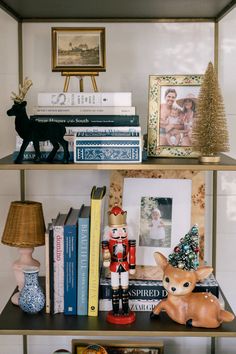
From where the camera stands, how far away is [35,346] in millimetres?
1767

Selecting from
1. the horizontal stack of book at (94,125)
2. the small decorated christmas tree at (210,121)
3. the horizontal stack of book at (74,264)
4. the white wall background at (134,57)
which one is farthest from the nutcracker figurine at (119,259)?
the white wall background at (134,57)

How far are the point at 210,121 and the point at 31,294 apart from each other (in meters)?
0.58

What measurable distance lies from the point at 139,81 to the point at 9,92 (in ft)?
1.20

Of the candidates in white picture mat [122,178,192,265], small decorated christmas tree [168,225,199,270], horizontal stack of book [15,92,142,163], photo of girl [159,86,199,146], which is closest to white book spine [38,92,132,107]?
horizontal stack of book [15,92,142,163]

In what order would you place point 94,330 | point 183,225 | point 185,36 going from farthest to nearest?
point 185,36
point 183,225
point 94,330

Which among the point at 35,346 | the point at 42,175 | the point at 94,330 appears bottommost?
the point at 35,346

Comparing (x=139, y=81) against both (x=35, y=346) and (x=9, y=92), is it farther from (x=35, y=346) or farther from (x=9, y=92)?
(x=35, y=346)

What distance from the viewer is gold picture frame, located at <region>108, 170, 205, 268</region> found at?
4.96 feet

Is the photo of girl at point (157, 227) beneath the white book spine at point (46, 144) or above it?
beneath

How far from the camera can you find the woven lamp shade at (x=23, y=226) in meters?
1.46

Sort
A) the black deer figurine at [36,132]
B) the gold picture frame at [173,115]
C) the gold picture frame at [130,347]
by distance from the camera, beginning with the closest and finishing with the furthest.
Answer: the black deer figurine at [36,132] < the gold picture frame at [173,115] < the gold picture frame at [130,347]

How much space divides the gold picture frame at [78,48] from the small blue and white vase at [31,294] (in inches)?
20.6

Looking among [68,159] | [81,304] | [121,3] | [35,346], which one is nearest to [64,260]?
[81,304]

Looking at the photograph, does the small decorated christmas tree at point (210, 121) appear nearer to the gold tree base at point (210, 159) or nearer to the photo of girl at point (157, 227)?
the gold tree base at point (210, 159)
